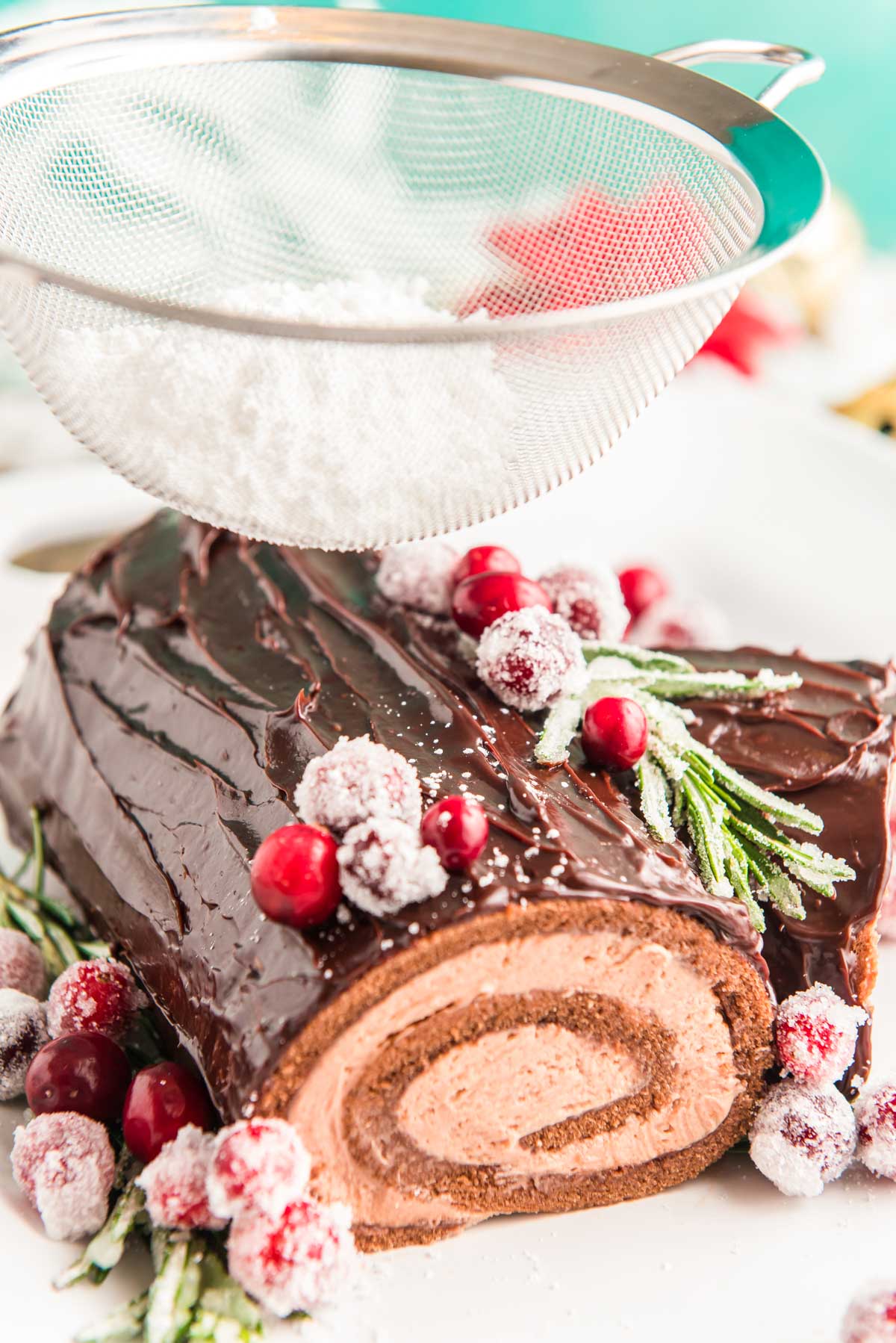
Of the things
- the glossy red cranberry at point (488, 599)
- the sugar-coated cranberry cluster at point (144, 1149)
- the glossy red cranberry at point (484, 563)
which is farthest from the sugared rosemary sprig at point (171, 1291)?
the glossy red cranberry at point (484, 563)

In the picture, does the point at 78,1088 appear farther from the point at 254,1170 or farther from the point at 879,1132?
the point at 879,1132

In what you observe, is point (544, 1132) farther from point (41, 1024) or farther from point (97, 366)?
point (97, 366)

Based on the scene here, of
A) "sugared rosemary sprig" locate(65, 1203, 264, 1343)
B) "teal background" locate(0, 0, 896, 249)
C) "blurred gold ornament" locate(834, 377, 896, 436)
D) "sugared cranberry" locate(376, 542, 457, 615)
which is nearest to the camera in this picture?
"sugared rosemary sprig" locate(65, 1203, 264, 1343)

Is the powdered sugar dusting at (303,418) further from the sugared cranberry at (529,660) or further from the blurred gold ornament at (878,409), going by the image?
the blurred gold ornament at (878,409)

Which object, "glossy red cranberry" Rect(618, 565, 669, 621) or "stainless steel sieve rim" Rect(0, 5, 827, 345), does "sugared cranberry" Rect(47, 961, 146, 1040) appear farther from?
"glossy red cranberry" Rect(618, 565, 669, 621)

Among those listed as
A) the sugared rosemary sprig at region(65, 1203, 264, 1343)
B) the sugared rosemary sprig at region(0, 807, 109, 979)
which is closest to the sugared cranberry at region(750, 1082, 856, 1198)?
the sugared rosemary sprig at region(65, 1203, 264, 1343)
